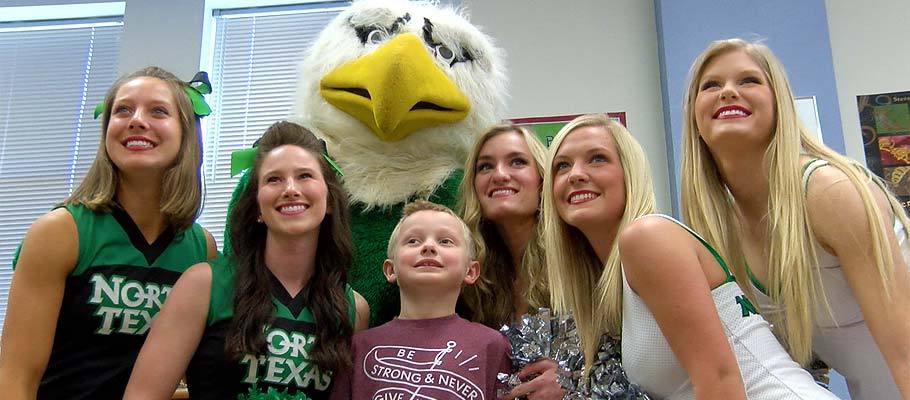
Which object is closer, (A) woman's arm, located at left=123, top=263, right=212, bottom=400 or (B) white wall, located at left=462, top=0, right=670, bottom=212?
(A) woman's arm, located at left=123, top=263, right=212, bottom=400

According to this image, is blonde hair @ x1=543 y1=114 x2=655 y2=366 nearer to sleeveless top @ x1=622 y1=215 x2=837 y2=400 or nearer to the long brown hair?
sleeveless top @ x1=622 y1=215 x2=837 y2=400

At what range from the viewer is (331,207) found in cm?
139

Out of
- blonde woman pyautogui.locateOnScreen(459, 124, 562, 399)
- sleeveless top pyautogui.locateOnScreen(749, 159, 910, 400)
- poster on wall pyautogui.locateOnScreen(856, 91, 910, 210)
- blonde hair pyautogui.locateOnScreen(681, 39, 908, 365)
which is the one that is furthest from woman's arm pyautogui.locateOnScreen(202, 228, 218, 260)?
poster on wall pyautogui.locateOnScreen(856, 91, 910, 210)

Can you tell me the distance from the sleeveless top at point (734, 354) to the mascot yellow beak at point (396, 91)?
73 cm

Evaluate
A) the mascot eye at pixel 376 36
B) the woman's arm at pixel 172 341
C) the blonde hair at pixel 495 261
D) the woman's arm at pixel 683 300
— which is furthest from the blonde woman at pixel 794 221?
the woman's arm at pixel 172 341

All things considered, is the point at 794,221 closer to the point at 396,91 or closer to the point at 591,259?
the point at 591,259

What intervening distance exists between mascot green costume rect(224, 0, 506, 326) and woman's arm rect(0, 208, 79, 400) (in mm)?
598

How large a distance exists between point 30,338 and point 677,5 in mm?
2573

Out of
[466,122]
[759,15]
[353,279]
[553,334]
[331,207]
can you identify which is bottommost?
[553,334]

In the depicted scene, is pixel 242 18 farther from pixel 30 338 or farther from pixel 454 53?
pixel 30 338

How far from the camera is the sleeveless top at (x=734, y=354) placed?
1.01 meters

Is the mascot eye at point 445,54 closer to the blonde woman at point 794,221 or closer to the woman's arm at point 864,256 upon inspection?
the blonde woman at point 794,221

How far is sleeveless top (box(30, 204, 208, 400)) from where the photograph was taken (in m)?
1.24

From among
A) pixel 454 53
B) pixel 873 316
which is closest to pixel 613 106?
pixel 454 53
